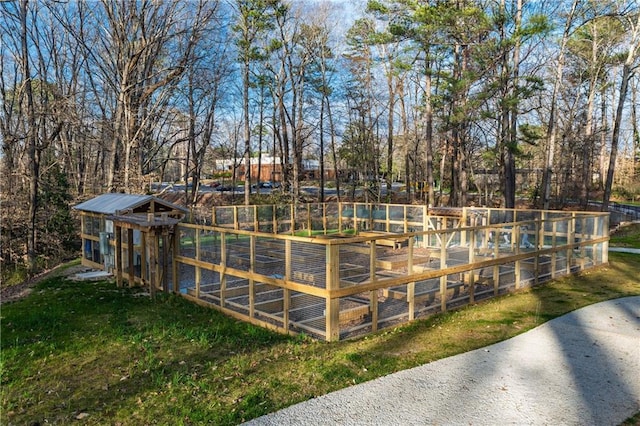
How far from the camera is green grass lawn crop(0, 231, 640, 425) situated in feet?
14.3

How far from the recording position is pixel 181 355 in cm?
575

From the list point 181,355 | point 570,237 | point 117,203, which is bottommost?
point 181,355

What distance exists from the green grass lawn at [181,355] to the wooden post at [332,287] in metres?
0.21

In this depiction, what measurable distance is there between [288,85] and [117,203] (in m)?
21.9

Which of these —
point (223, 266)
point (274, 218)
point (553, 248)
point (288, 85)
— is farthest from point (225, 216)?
point (288, 85)

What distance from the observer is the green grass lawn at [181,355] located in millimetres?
4344

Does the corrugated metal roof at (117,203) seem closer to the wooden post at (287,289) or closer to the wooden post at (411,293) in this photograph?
the wooden post at (287,289)

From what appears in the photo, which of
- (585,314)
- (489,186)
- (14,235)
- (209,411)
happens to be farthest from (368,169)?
(209,411)

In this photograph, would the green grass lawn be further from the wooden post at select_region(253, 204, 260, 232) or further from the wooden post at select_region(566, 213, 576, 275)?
A: the wooden post at select_region(253, 204, 260, 232)

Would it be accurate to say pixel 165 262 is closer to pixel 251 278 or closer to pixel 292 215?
pixel 251 278

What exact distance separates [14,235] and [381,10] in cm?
1710

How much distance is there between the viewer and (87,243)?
12344 millimetres

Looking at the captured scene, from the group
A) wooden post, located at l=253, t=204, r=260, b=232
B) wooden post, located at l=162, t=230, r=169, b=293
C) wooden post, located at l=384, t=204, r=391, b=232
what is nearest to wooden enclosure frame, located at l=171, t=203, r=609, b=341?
wooden post, located at l=162, t=230, r=169, b=293

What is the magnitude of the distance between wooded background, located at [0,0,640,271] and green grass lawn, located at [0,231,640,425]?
8.84 metres
